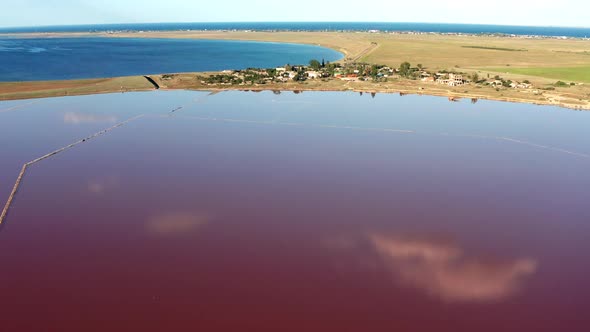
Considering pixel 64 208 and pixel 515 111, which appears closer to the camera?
pixel 64 208

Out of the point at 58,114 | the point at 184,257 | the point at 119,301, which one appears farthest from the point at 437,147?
the point at 58,114

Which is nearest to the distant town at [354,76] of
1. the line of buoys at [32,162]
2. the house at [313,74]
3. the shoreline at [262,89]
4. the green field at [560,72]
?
the house at [313,74]

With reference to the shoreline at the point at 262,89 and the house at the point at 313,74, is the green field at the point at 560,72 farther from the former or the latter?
the house at the point at 313,74

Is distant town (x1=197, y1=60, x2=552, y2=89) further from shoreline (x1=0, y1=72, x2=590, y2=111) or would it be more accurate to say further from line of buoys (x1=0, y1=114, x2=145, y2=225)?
line of buoys (x1=0, y1=114, x2=145, y2=225)

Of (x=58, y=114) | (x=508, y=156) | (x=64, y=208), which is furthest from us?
(x=58, y=114)

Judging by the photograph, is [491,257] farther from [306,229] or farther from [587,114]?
[587,114]

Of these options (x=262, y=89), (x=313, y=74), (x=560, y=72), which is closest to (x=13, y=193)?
(x=262, y=89)
